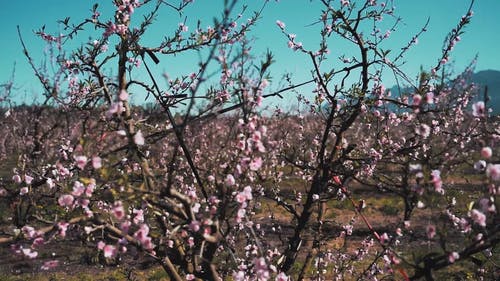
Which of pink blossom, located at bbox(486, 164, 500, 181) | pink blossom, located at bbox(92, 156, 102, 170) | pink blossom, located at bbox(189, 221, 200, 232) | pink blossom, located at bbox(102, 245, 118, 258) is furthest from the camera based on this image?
pink blossom, located at bbox(102, 245, 118, 258)

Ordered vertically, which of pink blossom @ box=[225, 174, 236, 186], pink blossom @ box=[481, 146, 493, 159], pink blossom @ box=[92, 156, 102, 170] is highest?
pink blossom @ box=[92, 156, 102, 170]

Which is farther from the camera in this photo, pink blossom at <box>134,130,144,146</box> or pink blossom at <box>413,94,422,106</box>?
pink blossom at <box>413,94,422,106</box>

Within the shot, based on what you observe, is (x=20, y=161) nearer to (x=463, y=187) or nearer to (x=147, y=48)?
(x=147, y=48)

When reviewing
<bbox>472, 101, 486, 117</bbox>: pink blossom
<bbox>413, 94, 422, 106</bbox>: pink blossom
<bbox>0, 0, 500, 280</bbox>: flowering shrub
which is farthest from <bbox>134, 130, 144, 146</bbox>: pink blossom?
<bbox>472, 101, 486, 117</bbox>: pink blossom

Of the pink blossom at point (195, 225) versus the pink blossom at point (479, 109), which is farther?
the pink blossom at point (195, 225)

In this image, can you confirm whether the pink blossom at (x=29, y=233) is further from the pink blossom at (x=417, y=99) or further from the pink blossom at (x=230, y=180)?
the pink blossom at (x=417, y=99)

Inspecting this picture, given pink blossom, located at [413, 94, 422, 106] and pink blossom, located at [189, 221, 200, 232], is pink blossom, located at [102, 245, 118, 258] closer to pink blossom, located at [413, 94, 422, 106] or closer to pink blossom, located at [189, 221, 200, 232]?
pink blossom, located at [189, 221, 200, 232]

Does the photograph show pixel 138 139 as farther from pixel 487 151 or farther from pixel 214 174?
pixel 487 151

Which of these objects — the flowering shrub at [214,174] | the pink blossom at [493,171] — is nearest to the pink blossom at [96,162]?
the flowering shrub at [214,174]

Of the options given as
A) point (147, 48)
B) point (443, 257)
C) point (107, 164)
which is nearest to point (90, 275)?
point (147, 48)

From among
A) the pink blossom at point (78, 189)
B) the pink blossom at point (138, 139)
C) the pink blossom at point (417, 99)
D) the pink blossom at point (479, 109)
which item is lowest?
the pink blossom at point (78, 189)

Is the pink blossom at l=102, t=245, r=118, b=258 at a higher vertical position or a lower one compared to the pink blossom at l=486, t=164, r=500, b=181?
lower

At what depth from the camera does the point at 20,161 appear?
330 centimetres

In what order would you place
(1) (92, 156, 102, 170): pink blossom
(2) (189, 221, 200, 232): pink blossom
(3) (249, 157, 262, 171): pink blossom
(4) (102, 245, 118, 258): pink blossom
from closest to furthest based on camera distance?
(1) (92, 156, 102, 170): pink blossom, (2) (189, 221, 200, 232): pink blossom, (4) (102, 245, 118, 258): pink blossom, (3) (249, 157, 262, 171): pink blossom
